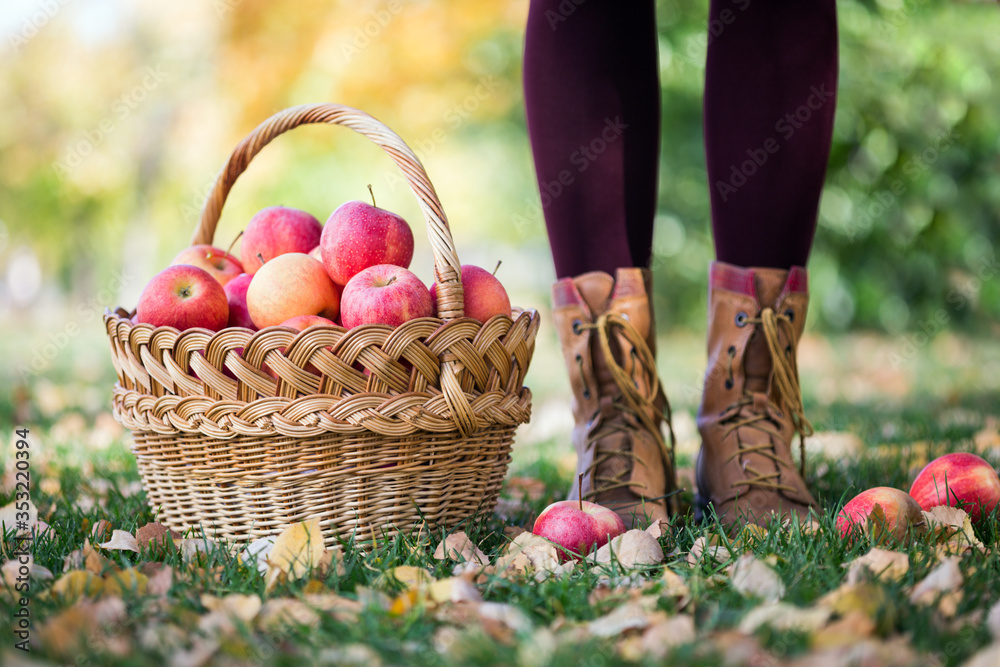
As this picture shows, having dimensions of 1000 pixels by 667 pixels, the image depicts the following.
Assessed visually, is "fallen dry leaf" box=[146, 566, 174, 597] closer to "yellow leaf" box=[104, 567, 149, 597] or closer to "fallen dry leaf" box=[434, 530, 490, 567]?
"yellow leaf" box=[104, 567, 149, 597]

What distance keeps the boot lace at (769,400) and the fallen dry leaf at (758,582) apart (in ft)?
1.62

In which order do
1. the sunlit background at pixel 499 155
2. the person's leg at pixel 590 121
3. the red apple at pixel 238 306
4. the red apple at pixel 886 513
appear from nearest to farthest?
the red apple at pixel 886 513, the red apple at pixel 238 306, the person's leg at pixel 590 121, the sunlit background at pixel 499 155

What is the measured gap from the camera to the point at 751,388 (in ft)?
5.33

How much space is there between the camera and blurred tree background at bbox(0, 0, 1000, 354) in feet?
15.9

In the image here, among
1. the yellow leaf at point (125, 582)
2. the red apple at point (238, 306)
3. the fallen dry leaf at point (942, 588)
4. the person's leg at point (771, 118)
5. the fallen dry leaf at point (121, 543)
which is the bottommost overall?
the fallen dry leaf at point (121, 543)

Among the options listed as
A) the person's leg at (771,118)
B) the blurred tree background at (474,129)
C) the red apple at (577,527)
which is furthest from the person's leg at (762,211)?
the blurred tree background at (474,129)

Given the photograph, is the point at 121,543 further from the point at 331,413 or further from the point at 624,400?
the point at 624,400

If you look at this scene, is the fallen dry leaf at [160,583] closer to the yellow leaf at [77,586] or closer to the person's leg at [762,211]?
the yellow leaf at [77,586]

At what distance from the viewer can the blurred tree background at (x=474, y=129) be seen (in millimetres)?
4852

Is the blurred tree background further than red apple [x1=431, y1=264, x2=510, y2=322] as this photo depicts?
Yes

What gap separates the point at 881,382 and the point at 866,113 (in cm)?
216

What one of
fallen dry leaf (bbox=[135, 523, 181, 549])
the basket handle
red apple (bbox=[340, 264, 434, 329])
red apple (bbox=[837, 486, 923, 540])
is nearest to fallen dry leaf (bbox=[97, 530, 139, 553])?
fallen dry leaf (bbox=[135, 523, 181, 549])

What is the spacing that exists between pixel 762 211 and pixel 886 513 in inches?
25.0

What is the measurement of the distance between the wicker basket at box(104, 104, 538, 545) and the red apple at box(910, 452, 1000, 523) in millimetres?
786
